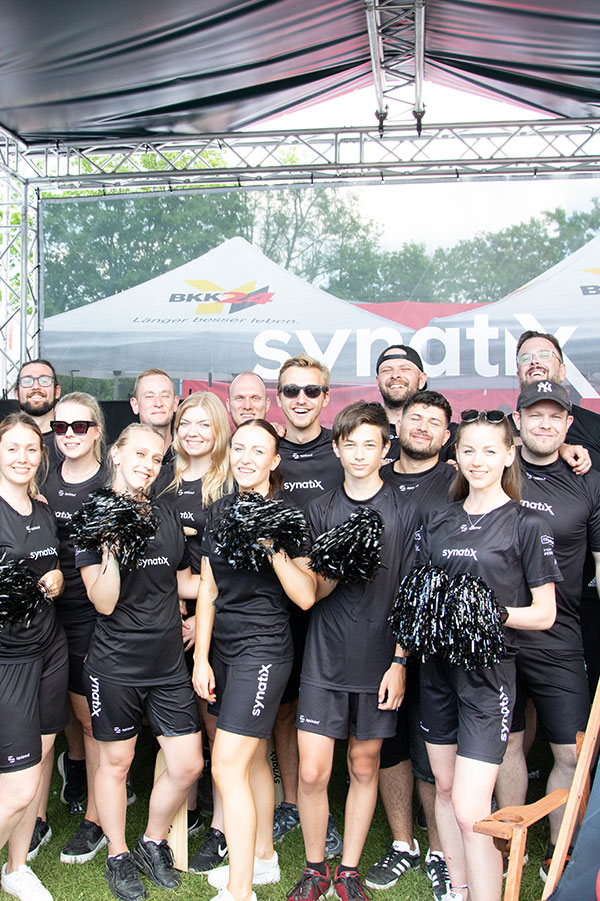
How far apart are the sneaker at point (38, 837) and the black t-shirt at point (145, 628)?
853 millimetres

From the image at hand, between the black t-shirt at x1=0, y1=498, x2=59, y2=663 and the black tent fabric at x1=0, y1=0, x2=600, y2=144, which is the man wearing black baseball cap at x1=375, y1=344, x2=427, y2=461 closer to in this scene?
the black t-shirt at x1=0, y1=498, x2=59, y2=663

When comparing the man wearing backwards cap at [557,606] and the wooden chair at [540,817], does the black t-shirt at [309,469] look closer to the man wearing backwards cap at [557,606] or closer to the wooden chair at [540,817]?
the man wearing backwards cap at [557,606]

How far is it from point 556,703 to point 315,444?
1.52 meters

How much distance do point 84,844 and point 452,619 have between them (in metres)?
1.93

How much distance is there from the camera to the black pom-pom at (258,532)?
268cm

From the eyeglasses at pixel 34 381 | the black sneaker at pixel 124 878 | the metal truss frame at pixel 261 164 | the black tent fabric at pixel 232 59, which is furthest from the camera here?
the metal truss frame at pixel 261 164

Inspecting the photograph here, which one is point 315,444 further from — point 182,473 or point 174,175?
point 174,175

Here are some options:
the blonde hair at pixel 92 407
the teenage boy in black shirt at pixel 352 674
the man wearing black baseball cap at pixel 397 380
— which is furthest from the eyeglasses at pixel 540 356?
the blonde hair at pixel 92 407

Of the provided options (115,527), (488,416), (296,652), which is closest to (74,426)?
(115,527)

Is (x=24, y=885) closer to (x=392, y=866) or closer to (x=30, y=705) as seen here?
(x=30, y=705)

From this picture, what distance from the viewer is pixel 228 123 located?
670 centimetres

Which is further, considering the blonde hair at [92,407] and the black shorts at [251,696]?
the blonde hair at [92,407]

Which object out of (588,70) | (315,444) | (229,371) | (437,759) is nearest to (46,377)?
(315,444)

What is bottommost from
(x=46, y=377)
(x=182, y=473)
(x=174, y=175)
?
(x=182, y=473)
